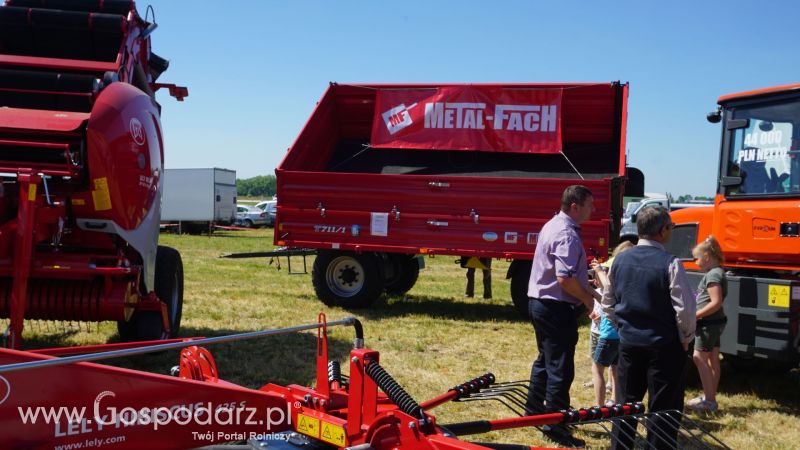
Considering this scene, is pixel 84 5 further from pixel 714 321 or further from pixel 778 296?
pixel 778 296

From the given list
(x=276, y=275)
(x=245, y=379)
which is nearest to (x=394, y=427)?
(x=245, y=379)

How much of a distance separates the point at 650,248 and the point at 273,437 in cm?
221

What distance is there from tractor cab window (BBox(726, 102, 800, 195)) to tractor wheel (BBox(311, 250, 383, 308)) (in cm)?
489

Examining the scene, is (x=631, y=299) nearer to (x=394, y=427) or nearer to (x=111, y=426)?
(x=394, y=427)

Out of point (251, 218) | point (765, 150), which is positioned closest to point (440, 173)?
point (765, 150)

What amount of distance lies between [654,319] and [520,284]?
5.43 meters

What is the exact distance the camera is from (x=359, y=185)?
9203mm

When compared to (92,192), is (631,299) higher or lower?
lower

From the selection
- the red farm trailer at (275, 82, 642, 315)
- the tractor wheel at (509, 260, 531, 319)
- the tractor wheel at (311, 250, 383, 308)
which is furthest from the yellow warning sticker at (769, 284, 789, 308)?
the tractor wheel at (311, 250, 383, 308)

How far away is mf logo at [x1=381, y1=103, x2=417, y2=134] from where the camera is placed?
1024 cm

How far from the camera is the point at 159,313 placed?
6020mm

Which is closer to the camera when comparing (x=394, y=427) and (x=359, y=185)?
(x=394, y=427)

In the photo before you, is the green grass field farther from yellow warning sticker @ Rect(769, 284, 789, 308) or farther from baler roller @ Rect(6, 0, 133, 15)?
baler roller @ Rect(6, 0, 133, 15)

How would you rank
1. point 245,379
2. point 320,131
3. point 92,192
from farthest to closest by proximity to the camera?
1. point 320,131
2. point 245,379
3. point 92,192
